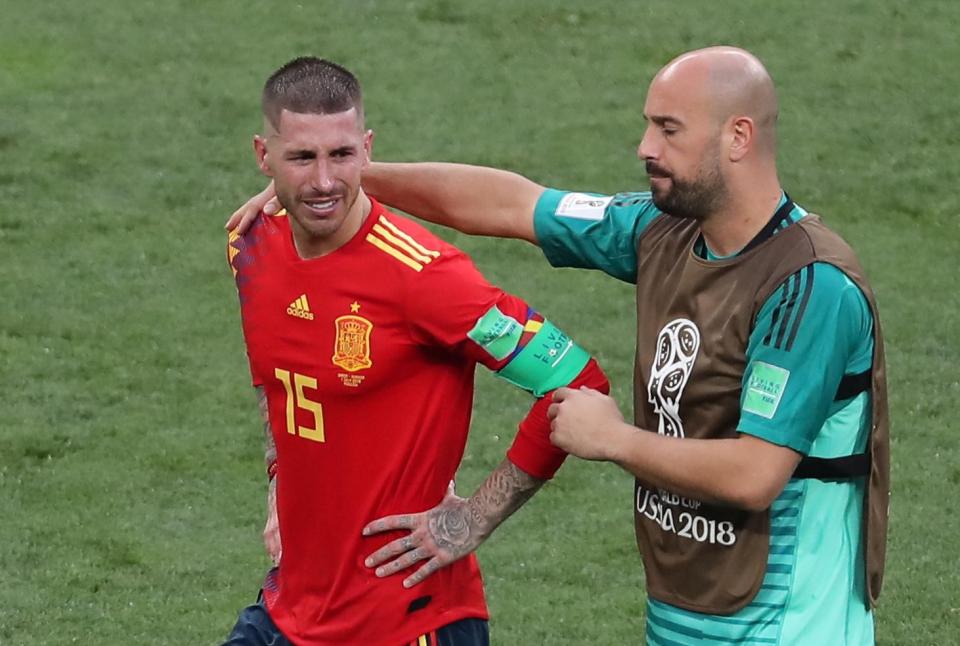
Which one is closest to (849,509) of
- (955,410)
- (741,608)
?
(741,608)

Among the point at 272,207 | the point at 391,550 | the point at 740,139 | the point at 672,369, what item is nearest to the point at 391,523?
the point at 391,550

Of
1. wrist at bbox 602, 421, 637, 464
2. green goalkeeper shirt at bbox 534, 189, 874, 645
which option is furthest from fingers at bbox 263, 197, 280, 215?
wrist at bbox 602, 421, 637, 464

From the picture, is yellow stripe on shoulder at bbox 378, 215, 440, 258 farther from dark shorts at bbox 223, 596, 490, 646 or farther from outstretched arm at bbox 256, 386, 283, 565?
dark shorts at bbox 223, 596, 490, 646

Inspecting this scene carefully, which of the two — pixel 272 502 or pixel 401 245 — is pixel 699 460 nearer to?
pixel 401 245

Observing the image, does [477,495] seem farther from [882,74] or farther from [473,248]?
[882,74]

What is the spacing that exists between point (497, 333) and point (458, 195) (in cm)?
85

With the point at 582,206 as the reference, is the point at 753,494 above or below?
below

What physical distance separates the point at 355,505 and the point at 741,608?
3.44 feet

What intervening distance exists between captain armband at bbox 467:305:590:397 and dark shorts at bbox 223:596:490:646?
2.27 feet

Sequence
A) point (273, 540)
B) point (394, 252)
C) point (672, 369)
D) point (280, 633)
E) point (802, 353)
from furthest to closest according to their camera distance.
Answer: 1. point (273, 540)
2. point (280, 633)
3. point (394, 252)
4. point (672, 369)
5. point (802, 353)

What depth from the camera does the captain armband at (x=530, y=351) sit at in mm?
4609

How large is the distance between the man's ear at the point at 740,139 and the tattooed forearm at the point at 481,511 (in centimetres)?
106

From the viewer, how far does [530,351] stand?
4664mm

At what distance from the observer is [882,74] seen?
556 inches
